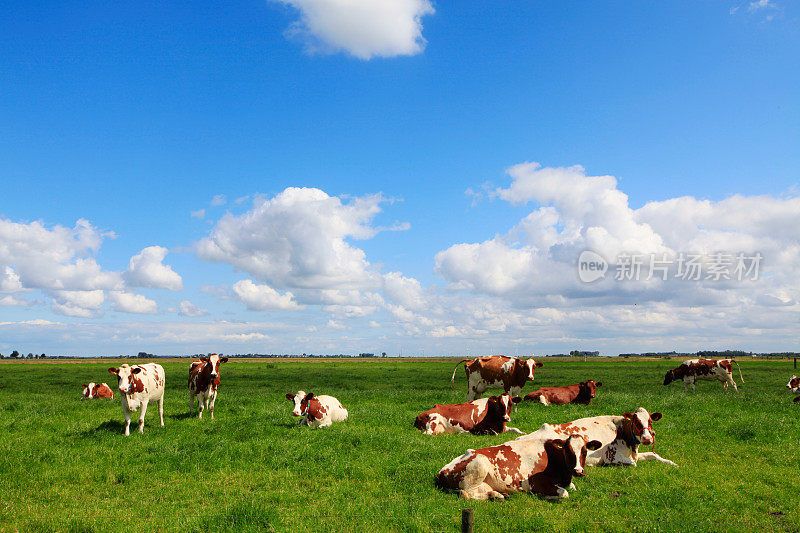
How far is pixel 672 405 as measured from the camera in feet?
63.9

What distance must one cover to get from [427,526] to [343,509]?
161cm

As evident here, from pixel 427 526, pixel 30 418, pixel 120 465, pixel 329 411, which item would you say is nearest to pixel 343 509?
pixel 427 526

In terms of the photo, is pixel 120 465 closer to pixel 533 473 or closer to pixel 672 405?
pixel 533 473

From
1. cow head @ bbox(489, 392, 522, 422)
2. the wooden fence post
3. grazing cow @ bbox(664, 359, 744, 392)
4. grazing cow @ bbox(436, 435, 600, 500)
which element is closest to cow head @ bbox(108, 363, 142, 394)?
grazing cow @ bbox(436, 435, 600, 500)

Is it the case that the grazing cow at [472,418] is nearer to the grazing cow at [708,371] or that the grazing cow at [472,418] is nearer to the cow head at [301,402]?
the cow head at [301,402]

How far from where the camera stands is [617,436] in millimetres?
11406

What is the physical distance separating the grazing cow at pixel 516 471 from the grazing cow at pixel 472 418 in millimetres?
4574

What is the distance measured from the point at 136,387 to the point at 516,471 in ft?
38.9

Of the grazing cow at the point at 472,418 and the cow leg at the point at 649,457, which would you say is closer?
the cow leg at the point at 649,457

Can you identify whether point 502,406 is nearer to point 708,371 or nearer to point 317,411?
point 317,411

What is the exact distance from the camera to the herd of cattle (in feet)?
30.1

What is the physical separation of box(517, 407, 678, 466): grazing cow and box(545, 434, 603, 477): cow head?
1.10 metres

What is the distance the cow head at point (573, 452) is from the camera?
9.14 m

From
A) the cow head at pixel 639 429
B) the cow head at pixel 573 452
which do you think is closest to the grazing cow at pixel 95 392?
the cow head at pixel 573 452
